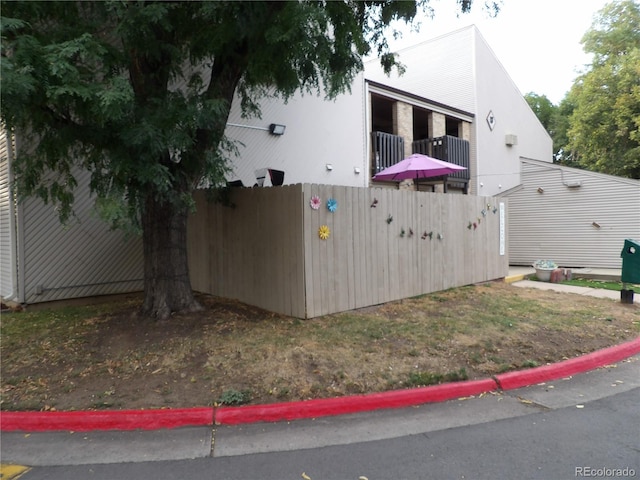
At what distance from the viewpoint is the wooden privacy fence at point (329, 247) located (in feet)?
22.5

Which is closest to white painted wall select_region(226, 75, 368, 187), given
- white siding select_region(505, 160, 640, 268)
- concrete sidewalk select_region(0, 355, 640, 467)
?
white siding select_region(505, 160, 640, 268)

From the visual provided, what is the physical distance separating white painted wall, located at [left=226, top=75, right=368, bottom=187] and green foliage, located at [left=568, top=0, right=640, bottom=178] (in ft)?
41.3

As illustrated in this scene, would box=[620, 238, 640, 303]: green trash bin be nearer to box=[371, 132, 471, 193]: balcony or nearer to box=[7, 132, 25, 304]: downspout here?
box=[371, 132, 471, 193]: balcony

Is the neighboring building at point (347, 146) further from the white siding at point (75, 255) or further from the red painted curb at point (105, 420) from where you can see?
the red painted curb at point (105, 420)

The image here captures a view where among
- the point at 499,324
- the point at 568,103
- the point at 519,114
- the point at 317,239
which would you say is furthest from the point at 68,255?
the point at 568,103

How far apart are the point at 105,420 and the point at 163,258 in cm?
298

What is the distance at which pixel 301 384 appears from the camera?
15.4ft

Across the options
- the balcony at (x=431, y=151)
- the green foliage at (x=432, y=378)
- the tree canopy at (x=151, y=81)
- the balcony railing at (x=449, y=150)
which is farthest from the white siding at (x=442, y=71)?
the green foliage at (x=432, y=378)

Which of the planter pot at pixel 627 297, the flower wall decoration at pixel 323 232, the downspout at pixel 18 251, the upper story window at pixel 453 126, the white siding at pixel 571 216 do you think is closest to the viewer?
the flower wall decoration at pixel 323 232

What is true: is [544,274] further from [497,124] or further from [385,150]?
[497,124]

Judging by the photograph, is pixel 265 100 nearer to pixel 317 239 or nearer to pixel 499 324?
pixel 317 239

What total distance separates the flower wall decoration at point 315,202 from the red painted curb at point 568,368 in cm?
345

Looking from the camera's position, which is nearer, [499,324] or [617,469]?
[617,469]

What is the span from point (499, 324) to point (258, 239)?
413cm
